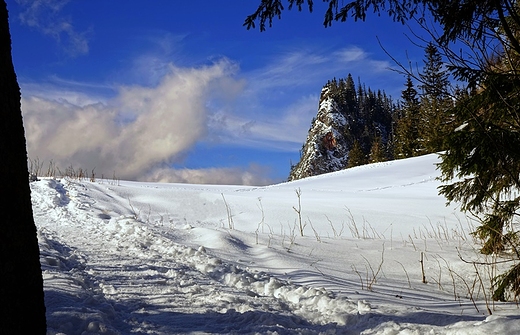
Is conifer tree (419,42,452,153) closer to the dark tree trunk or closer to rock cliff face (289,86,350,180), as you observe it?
the dark tree trunk

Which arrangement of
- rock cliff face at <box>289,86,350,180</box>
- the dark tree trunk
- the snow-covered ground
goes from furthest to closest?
rock cliff face at <box>289,86,350,180</box>, the snow-covered ground, the dark tree trunk

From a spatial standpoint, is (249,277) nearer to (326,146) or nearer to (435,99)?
(435,99)

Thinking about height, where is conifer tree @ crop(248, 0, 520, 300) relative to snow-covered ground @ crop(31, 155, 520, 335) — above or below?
above

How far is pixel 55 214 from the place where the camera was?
7.20 m

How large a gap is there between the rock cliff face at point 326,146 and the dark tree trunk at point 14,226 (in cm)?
7688

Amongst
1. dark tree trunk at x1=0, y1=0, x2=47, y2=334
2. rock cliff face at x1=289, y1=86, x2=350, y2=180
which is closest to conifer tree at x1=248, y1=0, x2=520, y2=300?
dark tree trunk at x1=0, y1=0, x2=47, y2=334

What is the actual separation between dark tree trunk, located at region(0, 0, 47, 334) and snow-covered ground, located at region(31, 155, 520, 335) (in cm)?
60

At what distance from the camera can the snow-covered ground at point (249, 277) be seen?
2.31 m

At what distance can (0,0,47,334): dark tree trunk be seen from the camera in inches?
55.0

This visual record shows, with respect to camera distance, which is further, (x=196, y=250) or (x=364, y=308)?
(x=196, y=250)

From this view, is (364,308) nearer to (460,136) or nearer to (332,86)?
(460,136)

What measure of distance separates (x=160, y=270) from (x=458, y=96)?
3.19 meters

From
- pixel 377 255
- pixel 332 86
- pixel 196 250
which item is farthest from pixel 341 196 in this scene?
pixel 332 86

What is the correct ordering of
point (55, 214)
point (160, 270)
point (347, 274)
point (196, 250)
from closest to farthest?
point (160, 270) < point (347, 274) < point (196, 250) < point (55, 214)
